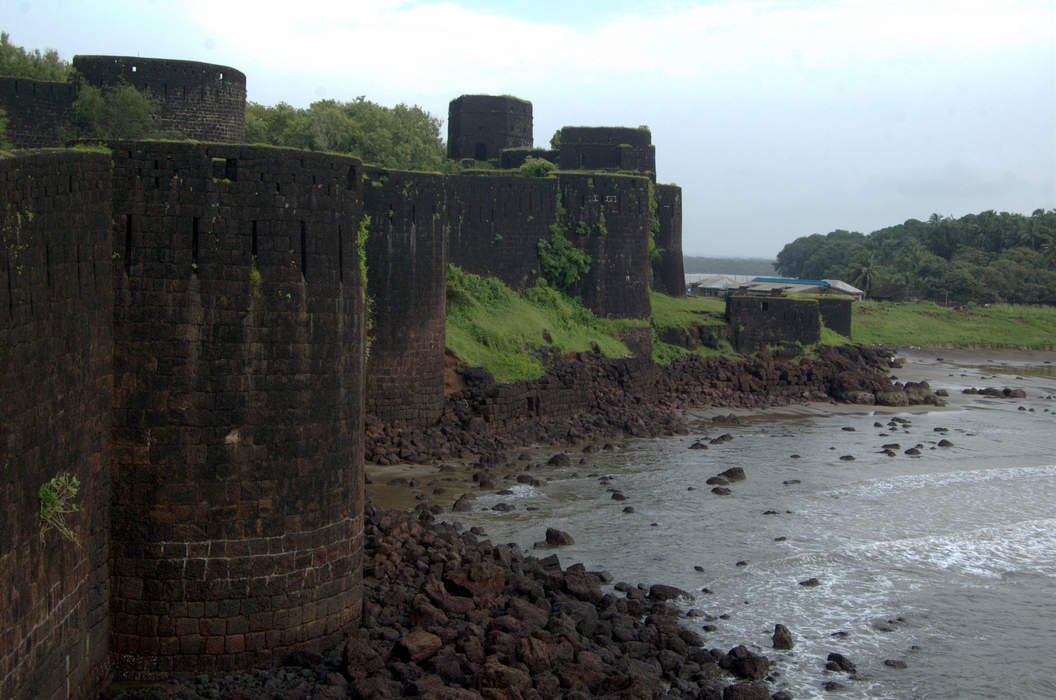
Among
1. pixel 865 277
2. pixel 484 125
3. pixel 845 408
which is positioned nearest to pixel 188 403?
pixel 845 408

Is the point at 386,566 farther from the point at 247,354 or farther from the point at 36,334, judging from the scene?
the point at 36,334

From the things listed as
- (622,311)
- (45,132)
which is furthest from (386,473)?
(622,311)

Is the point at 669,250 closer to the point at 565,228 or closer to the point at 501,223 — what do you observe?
the point at 565,228

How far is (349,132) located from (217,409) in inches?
1042

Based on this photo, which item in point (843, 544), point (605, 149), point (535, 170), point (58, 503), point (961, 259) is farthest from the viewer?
point (961, 259)

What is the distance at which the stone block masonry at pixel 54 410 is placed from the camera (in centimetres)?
791

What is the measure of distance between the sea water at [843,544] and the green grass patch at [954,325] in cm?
2971

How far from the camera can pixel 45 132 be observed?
1001 inches

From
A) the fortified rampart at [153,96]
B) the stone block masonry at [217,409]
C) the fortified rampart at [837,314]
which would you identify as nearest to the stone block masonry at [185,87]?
the fortified rampart at [153,96]

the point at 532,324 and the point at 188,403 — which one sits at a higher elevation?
the point at 188,403

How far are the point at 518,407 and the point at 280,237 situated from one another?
53.3ft

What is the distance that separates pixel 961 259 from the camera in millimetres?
82688

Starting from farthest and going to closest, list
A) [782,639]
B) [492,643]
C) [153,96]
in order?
[153,96]
[782,639]
[492,643]

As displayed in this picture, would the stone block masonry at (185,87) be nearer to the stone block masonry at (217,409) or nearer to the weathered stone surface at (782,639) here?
the stone block masonry at (217,409)
